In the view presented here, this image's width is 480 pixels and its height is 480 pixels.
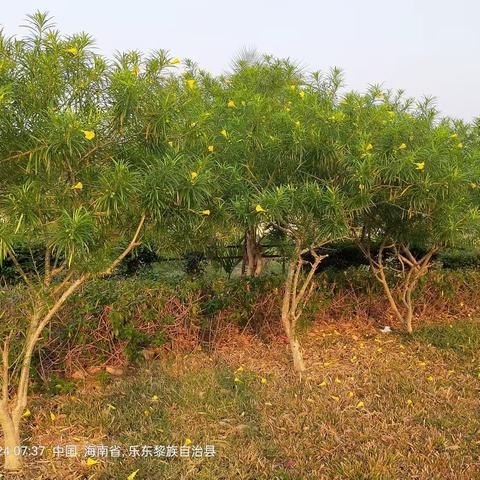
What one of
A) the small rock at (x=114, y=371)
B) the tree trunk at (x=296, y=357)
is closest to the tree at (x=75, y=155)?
the small rock at (x=114, y=371)

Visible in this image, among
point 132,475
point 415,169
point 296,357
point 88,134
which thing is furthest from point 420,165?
point 132,475

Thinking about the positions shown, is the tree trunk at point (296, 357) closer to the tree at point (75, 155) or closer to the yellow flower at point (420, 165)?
the yellow flower at point (420, 165)

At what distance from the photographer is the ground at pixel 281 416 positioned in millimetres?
2752

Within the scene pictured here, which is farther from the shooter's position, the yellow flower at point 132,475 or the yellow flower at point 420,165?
the yellow flower at point 420,165

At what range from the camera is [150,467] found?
9.01ft

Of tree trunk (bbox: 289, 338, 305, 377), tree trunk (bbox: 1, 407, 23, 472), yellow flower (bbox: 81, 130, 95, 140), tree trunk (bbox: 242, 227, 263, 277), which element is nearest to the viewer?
yellow flower (bbox: 81, 130, 95, 140)

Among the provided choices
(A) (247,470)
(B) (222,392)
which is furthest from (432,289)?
(A) (247,470)

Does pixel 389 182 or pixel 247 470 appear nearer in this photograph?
pixel 247 470

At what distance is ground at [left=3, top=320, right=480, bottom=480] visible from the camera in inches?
108

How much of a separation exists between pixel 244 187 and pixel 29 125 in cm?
156

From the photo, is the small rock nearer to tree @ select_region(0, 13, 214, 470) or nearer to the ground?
the ground

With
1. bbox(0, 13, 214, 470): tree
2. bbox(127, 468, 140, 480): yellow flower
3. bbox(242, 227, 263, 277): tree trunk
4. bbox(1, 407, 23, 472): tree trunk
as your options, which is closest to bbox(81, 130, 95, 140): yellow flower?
bbox(0, 13, 214, 470): tree

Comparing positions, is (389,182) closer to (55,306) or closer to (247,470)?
(247,470)

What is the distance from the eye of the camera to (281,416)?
10.8 feet
